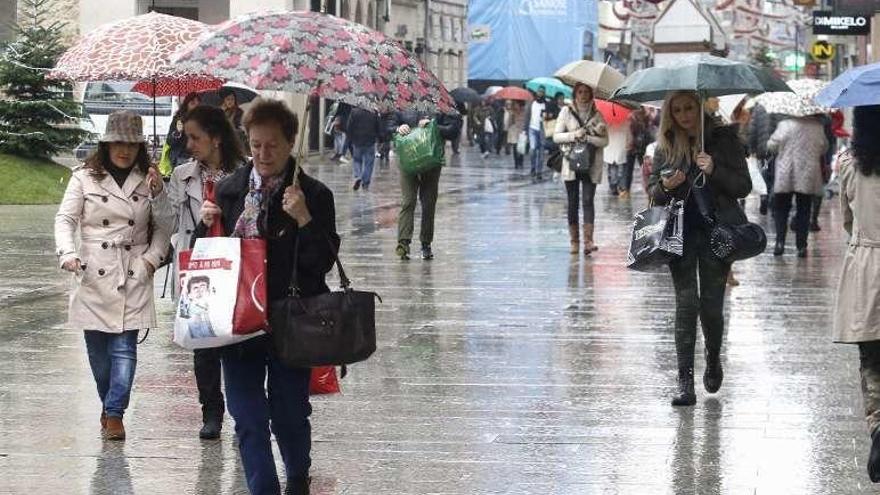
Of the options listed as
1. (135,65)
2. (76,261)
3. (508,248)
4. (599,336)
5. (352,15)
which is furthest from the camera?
(352,15)

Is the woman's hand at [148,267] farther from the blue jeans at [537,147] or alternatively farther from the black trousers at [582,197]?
the blue jeans at [537,147]

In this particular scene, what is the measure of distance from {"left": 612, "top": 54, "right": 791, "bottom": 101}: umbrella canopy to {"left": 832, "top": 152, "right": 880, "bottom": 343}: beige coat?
2340mm

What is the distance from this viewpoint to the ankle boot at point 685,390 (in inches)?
403

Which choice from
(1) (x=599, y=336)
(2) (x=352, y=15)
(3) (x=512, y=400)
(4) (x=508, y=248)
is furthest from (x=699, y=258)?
(2) (x=352, y=15)

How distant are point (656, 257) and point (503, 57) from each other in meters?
61.7

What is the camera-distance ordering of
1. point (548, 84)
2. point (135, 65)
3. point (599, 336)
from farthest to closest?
point (548, 84) → point (599, 336) → point (135, 65)

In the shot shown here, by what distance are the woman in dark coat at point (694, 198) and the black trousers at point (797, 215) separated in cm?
936

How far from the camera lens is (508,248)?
20547 millimetres

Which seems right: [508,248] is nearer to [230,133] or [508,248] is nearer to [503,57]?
[230,133]

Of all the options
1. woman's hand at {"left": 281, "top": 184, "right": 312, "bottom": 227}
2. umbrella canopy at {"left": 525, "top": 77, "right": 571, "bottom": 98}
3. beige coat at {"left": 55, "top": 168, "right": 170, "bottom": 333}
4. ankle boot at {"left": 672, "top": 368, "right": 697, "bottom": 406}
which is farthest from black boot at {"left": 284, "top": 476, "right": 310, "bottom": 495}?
umbrella canopy at {"left": 525, "top": 77, "right": 571, "bottom": 98}

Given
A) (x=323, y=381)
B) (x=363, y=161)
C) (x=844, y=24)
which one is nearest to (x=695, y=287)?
(x=323, y=381)

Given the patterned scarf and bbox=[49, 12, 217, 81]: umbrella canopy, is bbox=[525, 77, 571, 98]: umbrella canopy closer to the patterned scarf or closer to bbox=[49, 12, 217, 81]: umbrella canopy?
bbox=[49, 12, 217, 81]: umbrella canopy

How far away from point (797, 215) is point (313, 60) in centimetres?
1309

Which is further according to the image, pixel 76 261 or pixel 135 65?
pixel 135 65
